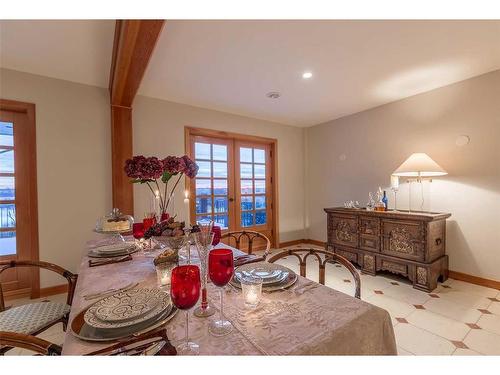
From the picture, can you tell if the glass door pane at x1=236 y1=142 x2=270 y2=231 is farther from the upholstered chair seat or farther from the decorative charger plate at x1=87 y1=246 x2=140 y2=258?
the upholstered chair seat

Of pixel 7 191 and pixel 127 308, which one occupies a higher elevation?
pixel 7 191

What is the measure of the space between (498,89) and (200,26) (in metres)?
3.12

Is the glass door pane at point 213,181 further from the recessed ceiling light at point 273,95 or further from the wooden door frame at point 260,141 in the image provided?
the recessed ceiling light at point 273,95

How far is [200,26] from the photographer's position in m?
1.77

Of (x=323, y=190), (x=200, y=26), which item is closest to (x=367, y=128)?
(x=323, y=190)

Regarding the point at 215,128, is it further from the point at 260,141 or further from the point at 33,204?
the point at 33,204

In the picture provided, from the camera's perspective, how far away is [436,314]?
2.08 metres

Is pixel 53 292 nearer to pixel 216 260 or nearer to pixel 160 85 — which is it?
pixel 160 85

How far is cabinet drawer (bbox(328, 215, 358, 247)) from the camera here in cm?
324

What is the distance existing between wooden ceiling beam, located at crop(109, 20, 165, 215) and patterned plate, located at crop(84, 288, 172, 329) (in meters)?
1.47

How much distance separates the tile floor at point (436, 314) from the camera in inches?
66.1

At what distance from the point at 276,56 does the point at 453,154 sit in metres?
2.44

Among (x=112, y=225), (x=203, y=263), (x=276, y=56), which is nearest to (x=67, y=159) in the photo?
(x=112, y=225)

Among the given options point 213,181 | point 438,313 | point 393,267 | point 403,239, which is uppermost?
point 213,181
